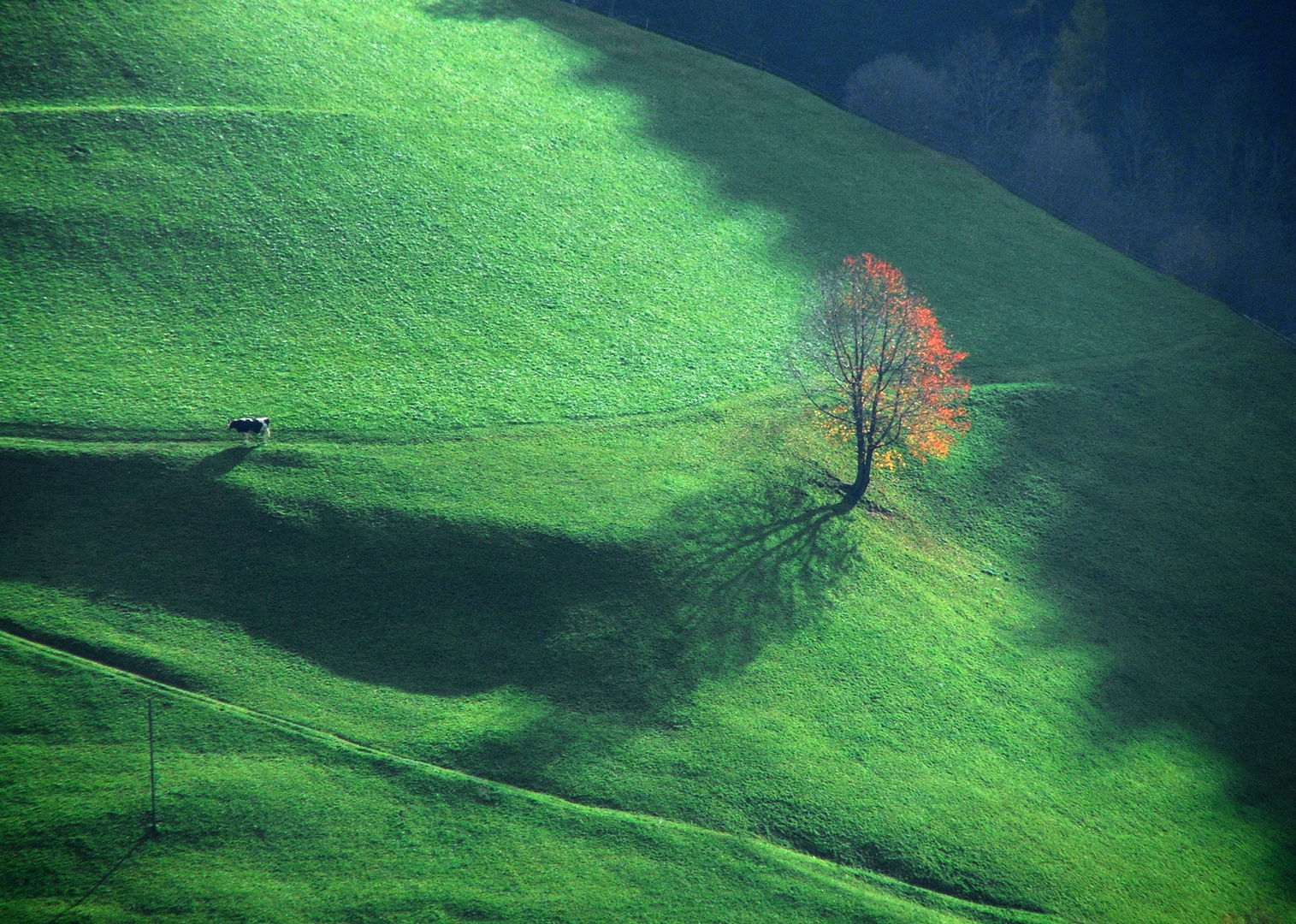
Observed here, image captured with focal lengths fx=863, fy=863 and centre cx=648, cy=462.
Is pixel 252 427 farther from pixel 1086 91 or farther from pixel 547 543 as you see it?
pixel 1086 91

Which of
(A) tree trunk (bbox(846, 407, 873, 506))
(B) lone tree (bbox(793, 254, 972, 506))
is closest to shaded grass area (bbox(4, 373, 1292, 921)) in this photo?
(A) tree trunk (bbox(846, 407, 873, 506))

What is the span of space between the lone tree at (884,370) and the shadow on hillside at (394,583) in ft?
34.3

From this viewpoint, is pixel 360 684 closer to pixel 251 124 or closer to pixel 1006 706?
pixel 1006 706

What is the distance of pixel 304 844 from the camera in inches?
1077

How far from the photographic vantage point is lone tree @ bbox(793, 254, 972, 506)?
43.3 metres

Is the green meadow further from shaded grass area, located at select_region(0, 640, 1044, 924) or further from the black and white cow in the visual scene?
the black and white cow

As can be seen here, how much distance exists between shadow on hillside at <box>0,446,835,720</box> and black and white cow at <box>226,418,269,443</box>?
0.95 meters

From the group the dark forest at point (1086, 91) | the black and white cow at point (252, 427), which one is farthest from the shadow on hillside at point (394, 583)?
the dark forest at point (1086, 91)

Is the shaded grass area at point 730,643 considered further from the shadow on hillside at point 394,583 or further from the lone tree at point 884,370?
the lone tree at point 884,370

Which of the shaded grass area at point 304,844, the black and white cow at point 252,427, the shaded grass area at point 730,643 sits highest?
the black and white cow at point 252,427

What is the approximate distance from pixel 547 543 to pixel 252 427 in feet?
45.3

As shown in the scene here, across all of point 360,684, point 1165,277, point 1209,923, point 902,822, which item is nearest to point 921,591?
point 902,822

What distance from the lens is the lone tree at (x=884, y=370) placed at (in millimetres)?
43281

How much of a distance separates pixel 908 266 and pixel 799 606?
33.3m
